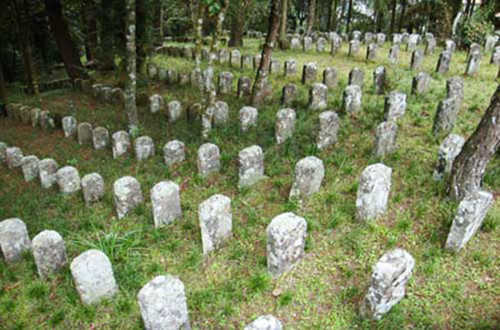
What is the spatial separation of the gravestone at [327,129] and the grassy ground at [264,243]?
0.55 ft

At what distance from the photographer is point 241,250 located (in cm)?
436

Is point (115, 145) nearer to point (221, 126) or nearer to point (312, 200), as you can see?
point (221, 126)

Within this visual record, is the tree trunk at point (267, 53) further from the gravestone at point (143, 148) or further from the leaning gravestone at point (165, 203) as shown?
the leaning gravestone at point (165, 203)

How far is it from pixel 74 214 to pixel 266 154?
310 centimetres

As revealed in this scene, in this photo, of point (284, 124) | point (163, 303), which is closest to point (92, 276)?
point (163, 303)

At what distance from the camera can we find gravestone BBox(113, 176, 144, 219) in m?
5.19

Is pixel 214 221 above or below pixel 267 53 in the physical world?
below

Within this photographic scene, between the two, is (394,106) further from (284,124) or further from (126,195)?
(126,195)

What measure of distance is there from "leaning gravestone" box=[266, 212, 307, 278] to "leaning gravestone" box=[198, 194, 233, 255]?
68 centimetres

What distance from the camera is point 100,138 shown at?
7867 mm

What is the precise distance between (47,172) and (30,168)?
0.67 metres

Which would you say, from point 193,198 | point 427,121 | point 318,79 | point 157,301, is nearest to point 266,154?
point 193,198

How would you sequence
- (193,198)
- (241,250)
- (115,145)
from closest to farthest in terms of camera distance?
(241,250), (193,198), (115,145)

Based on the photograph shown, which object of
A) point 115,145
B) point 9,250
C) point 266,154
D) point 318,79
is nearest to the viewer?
point 9,250
